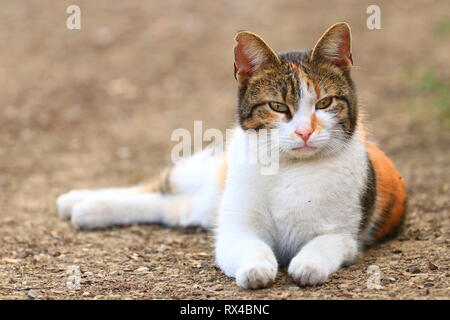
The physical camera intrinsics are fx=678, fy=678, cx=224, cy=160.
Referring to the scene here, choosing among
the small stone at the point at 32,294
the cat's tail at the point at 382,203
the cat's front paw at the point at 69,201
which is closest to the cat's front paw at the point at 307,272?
the cat's tail at the point at 382,203

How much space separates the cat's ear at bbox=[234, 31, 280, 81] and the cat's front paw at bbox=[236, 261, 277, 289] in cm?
98

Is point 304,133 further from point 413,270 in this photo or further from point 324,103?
point 413,270

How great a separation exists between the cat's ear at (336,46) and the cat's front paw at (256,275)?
1.08 meters

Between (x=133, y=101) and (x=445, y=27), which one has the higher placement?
(x=445, y=27)

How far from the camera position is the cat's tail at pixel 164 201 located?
453cm

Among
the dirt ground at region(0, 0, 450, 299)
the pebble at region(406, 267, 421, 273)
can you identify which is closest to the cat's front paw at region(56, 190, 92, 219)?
the dirt ground at region(0, 0, 450, 299)

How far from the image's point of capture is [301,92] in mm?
3217

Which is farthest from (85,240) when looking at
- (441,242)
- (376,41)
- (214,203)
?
(376,41)

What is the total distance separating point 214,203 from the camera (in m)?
4.50

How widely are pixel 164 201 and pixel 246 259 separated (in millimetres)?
1675

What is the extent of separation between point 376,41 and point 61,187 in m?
5.08

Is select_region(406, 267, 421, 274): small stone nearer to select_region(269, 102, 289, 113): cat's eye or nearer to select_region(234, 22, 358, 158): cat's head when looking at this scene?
select_region(234, 22, 358, 158): cat's head

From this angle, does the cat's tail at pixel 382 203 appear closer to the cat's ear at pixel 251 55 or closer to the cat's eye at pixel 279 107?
the cat's eye at pixel 279 107
